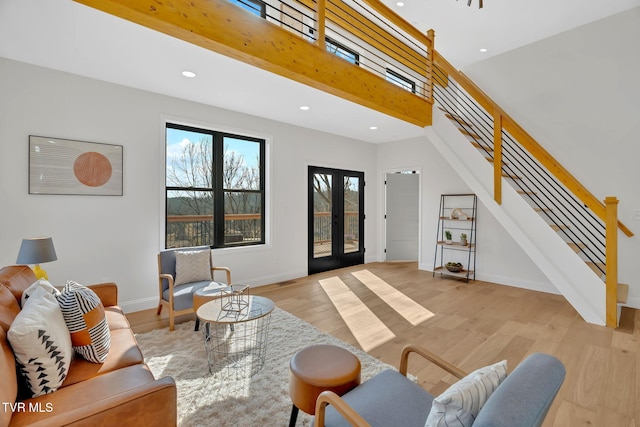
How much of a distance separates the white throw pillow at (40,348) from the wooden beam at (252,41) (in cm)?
190

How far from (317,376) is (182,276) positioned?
2.48 metres

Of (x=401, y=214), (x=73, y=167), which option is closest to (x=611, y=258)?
(x=401, y=214)

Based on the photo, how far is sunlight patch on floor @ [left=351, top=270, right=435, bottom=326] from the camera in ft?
11.8

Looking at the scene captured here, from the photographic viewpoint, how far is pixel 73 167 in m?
3.28

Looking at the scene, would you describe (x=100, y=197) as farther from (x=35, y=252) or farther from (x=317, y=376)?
(x=317, y=376)

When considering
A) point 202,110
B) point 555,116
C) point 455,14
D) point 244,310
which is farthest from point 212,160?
point 555,116

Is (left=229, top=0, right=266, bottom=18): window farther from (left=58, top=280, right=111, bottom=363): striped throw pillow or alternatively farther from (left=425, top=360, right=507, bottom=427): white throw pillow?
(left=425, top=360, right=507, bottom=427): white throw pillow

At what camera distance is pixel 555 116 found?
4.51m

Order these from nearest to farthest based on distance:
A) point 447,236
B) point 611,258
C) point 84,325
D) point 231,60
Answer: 1. point 84,325
2. point 231,60
3. point 611,258
4. point 447,236

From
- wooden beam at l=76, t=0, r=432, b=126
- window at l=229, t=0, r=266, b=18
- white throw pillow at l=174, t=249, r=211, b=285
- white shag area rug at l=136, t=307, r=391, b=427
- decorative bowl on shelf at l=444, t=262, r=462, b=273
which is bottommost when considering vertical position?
white shag area rug at l=136, t=307, r=391, b=427

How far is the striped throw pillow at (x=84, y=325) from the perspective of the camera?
1.67 m

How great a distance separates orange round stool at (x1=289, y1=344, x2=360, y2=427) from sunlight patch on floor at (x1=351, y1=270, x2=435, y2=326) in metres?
1.99

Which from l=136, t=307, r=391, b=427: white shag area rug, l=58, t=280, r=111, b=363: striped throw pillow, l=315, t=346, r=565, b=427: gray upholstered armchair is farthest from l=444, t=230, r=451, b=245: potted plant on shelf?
l=58, t=280, r=111, b=363: striped throw pillow

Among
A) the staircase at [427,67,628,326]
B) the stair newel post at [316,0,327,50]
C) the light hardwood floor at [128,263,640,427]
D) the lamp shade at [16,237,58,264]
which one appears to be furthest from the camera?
the staircase at [427,67,628,326]
